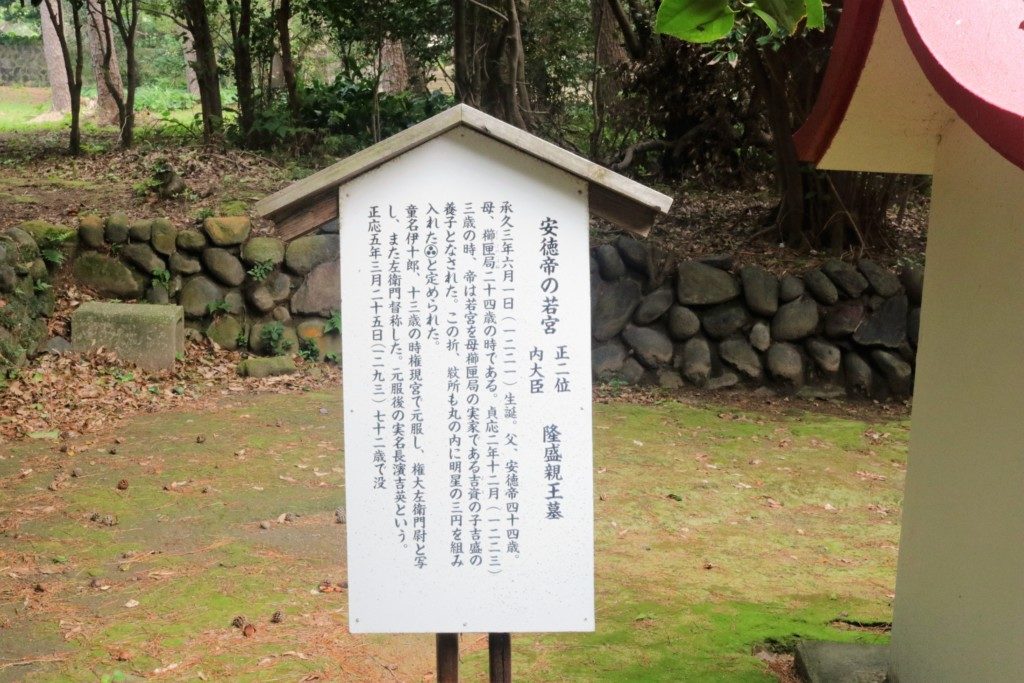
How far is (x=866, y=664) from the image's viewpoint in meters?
3.39

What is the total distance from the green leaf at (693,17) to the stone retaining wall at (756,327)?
6.11 metres

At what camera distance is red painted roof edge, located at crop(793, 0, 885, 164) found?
98.3 inches

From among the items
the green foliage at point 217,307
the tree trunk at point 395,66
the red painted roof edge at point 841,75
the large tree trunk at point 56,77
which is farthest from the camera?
the large tree trunk at point 56,77

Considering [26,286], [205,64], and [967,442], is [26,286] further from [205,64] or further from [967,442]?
[967,442]

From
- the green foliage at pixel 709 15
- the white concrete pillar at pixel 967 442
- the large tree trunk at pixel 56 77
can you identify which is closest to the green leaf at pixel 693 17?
the green foliage at pixel 709 15

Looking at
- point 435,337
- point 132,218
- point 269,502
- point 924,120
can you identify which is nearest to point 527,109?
point 132,218

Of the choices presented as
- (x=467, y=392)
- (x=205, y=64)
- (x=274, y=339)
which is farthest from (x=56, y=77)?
(x=467, y=392)

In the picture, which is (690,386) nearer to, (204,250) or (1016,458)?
(204,250)

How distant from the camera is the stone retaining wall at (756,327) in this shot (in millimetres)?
7559

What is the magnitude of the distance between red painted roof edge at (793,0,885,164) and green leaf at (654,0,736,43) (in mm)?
1096

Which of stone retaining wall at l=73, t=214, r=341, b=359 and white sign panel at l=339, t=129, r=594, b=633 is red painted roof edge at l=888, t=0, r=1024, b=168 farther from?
stone retaining wall at l=73, t=214, r=341, b=359

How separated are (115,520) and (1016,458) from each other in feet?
13.2

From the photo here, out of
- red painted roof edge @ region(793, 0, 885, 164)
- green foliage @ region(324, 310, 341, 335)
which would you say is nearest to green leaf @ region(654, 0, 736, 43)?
red painted roof edge @ region(793, 0, 885, 164)

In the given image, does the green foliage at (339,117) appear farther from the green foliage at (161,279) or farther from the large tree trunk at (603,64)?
the green foliage at (161,279)
